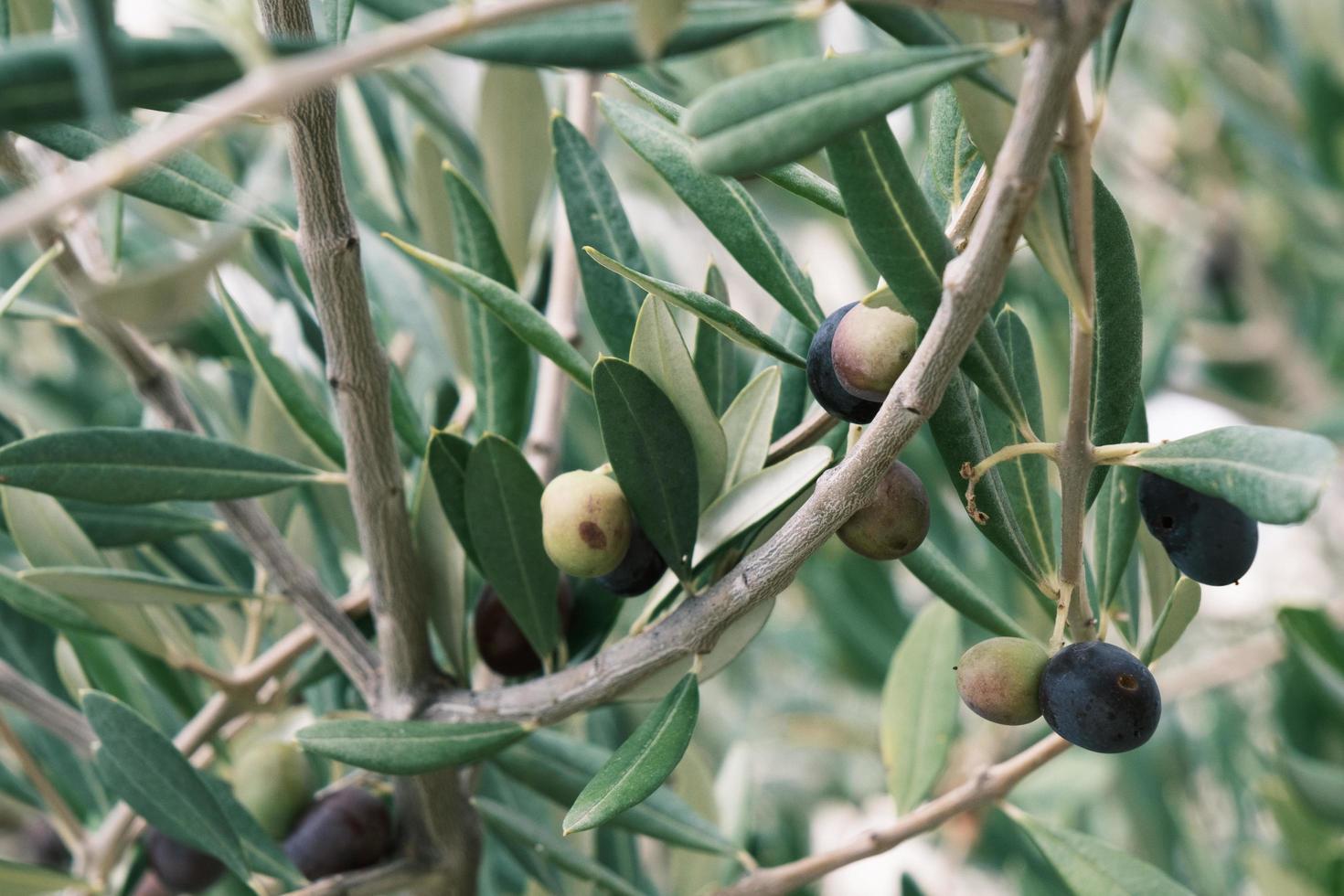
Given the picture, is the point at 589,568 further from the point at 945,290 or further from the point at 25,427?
the point at 25,427

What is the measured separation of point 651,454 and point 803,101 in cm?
20

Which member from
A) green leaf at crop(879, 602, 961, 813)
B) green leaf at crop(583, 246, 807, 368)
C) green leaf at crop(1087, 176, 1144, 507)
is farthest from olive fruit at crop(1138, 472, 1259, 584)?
green leaf at crop(879, 602, 961, 813)

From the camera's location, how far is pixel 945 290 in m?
0.34

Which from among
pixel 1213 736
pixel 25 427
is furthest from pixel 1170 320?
pixel 25 427

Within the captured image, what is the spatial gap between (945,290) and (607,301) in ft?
0.78

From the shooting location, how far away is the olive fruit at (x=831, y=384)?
0.42 m

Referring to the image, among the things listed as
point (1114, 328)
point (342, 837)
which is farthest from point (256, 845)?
point (1114, 328)

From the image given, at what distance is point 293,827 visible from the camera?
0.68 metres

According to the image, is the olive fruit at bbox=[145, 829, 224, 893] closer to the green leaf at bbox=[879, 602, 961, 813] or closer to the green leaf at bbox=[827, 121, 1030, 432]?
the green leaf at bbox=[879, 602, 961, 813]

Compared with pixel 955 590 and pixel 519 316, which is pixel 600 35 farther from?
pixel 955 590

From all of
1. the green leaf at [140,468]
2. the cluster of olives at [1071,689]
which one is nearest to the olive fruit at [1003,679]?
the cluster of olives at [1071,689]

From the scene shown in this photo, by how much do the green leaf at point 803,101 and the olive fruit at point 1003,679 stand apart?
0.73 feet

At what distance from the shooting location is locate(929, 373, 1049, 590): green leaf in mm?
416

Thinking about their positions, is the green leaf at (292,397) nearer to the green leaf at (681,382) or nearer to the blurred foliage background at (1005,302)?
the blurred foliage background at (1005,302)
